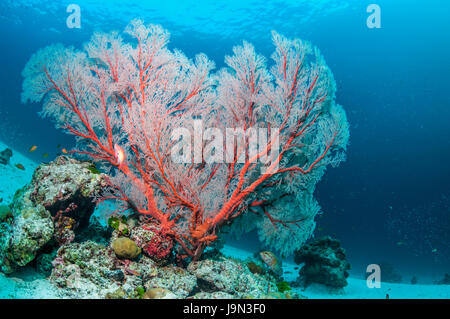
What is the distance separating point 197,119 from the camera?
14.2 ft

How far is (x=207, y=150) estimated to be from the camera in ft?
14.4

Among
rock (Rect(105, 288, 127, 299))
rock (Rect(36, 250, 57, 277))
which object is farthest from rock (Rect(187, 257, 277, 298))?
rock (Rect(36, 250, 57, 277))

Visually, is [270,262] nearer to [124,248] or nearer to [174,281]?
[174,281]

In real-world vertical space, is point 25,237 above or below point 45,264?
above

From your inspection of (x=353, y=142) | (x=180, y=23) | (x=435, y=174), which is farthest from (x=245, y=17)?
(x=435, y=174)

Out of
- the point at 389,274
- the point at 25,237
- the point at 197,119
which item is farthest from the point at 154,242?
the point at 389,274

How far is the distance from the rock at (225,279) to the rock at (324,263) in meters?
3.69

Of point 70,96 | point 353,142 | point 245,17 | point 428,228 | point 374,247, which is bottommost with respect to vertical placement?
point 374,247

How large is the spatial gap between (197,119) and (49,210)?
3.40 m

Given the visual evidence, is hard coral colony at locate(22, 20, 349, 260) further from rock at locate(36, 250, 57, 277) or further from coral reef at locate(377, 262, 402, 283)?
coral reef at locate(377, 262, 402, 283)

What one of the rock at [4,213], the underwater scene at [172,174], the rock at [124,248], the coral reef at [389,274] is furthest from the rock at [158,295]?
the coral reef at [389,274]

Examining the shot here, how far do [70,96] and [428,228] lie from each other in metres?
51.6

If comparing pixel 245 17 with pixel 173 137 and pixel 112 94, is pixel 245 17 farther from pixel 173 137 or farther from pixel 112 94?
pixel 173 137
